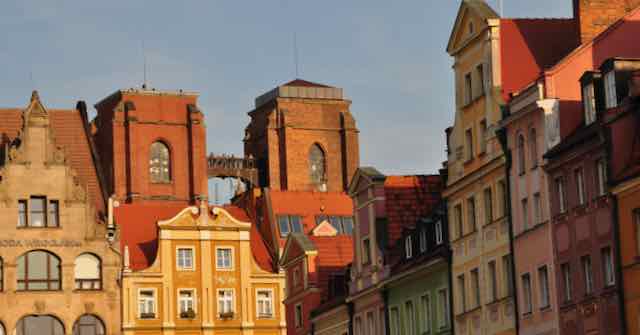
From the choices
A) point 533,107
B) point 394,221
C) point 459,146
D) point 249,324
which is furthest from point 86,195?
point 533,107

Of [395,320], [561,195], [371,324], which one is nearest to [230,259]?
[371,324]

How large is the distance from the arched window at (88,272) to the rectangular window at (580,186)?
57.3 m

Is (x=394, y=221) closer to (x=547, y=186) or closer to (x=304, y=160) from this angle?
(x=547, y=186)

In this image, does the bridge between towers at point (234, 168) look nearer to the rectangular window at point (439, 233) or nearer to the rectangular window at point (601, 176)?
the rectangular window at point (439, 233)

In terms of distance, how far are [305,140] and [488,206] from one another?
89.6 metres

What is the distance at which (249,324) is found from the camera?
118m

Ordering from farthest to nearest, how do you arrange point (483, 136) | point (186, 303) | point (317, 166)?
point (317, 166) < point (186, 303) < point (483, 136)

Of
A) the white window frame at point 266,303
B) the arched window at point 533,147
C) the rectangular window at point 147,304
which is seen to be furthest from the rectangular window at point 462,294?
the white window frame at point 266,303

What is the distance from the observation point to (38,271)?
114 metres

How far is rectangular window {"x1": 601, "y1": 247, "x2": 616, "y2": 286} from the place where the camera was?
193 ft

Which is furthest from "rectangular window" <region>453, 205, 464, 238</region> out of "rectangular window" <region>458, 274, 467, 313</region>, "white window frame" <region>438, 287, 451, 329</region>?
"white window frame" <region>438, 287, 451, 329</region>

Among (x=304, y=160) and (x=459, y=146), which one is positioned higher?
(x=304, y=160)

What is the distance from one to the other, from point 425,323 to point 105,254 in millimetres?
42019

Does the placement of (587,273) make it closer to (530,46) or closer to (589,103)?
(589,103)
